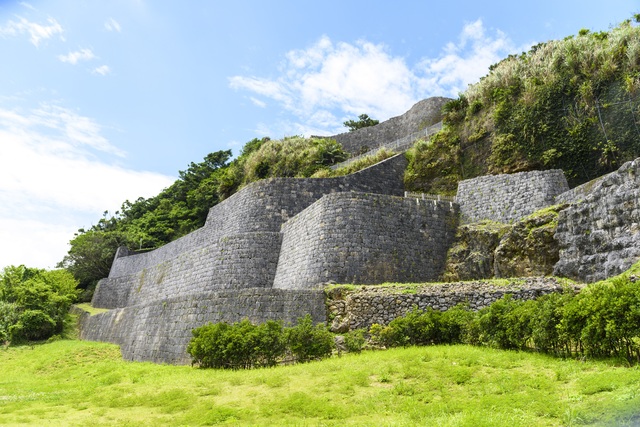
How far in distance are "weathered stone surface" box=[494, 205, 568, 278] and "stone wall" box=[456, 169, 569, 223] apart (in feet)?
7.08

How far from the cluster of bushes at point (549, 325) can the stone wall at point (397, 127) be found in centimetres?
2554

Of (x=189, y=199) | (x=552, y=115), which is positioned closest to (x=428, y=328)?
(x=552, y=115)

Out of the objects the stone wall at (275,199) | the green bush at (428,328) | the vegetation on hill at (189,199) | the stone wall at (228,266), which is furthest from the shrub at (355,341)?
the vegetation on hill at (189,199)

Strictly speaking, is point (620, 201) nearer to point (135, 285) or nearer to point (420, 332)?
point (420, 332)

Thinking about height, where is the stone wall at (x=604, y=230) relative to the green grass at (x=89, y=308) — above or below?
above

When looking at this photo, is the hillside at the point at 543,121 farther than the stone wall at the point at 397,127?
No

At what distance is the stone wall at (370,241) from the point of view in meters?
18.4

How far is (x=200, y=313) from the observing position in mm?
16109

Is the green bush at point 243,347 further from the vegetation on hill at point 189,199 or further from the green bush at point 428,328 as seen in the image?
the vegetation on hill at point 189,199

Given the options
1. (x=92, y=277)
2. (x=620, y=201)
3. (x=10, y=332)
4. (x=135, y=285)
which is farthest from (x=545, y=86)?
(x=92, y=277)

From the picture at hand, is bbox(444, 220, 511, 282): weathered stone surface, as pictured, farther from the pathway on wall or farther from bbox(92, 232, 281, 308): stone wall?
the pathway on wall

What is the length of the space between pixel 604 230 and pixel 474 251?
5240mm

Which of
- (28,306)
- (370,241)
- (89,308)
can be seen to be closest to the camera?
(370,241)

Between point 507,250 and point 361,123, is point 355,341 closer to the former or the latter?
point 507,250
